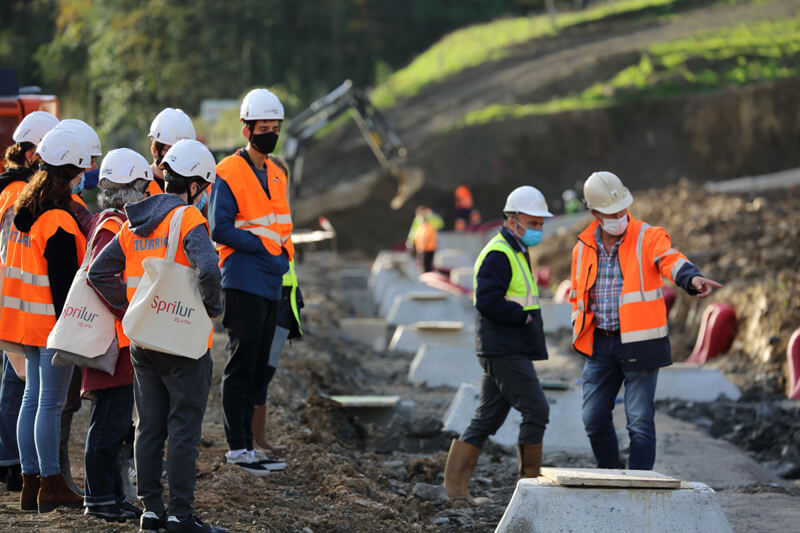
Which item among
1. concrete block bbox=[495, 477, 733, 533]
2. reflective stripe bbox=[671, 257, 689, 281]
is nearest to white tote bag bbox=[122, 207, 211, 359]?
concrete block bbox=[495, 477, 733, 533]

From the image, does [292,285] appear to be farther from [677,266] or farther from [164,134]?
[677,266]

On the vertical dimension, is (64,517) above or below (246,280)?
below

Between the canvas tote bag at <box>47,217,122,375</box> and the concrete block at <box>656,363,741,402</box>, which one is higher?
the canvas tote bag at <box>47,217,122,375</box>

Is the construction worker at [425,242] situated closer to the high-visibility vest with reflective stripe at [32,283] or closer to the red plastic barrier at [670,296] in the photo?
the red plastic barrier at [670,296]

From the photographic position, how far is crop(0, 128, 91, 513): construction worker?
5926 mm

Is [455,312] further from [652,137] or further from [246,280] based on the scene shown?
[652,137]

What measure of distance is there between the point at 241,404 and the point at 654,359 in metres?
2.51

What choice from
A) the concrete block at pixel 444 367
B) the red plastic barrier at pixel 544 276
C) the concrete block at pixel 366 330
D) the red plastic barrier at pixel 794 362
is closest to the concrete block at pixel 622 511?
the red plastic barrier at pixel 794 362

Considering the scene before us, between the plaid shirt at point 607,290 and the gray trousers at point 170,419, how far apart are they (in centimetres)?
247

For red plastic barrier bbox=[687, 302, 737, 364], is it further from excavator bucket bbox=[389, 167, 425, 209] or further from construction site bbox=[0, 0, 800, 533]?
excavator bucket bbox=[389, 167, 425, 209]

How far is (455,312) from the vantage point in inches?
720

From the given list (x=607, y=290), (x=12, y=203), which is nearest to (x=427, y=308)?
(x=607, y=290)

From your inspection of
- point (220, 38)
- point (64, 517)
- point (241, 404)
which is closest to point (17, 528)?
point (64, 517)

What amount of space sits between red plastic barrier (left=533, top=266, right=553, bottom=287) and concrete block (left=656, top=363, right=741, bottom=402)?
1245 cm
